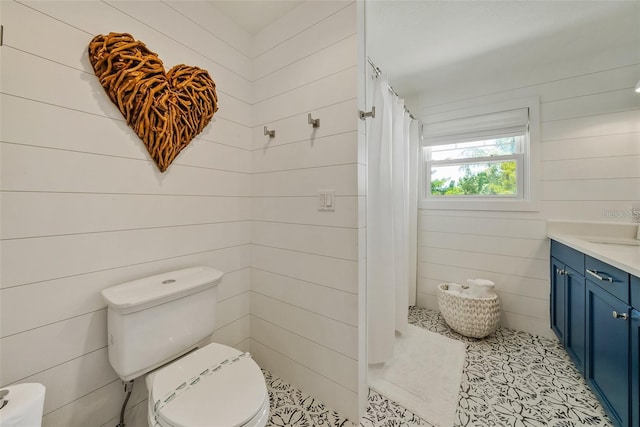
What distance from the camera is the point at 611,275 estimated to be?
1.12 meters

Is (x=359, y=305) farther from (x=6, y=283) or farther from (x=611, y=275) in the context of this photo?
(x=6, y=283)

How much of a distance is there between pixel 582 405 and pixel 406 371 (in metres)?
0.90

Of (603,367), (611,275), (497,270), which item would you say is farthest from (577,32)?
(603,367)

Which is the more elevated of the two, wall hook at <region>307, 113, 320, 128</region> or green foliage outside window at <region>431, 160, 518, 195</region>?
wall hook at <region>307, 113, 320, 128</region>

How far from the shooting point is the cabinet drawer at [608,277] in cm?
102

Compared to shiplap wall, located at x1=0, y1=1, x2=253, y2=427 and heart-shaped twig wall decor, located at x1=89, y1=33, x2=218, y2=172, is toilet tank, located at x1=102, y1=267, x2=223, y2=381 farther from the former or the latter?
heart-shaped twig wall decor, located at x1=89, y1=33, x2=218, y2=172

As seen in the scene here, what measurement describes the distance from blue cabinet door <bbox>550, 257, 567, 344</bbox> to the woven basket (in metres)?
0.35

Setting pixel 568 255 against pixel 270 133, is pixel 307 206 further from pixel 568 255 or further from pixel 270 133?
pixel 568 255

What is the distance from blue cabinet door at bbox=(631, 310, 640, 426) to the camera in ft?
3.11

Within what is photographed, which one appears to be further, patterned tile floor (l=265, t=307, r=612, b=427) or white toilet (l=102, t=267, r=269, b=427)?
patterned tile floor (l=265, t=307, r=612, b=427)

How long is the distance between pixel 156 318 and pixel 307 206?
884 mm

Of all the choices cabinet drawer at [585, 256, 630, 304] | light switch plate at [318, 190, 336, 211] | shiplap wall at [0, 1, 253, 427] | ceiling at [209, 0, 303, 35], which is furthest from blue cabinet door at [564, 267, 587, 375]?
ceiling at [209, 0, 303, 35]

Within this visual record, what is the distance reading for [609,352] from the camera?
115 cm

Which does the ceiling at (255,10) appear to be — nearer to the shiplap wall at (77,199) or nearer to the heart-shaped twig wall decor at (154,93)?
the shiplap wall at (77,199)
